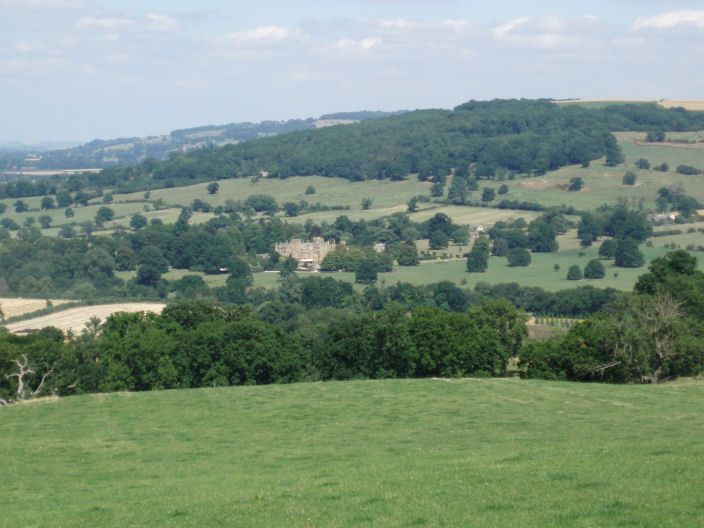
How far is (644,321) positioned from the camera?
1690 inches

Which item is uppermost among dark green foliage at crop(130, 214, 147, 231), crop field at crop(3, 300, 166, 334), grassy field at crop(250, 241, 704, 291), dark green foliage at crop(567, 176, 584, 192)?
dark green foliage at crop(567, 176, 584, 192)

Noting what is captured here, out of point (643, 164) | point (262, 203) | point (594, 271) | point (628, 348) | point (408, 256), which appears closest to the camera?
point (628, 348)

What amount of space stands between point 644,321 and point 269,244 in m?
109

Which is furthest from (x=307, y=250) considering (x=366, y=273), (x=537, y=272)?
(x=537, y=272)

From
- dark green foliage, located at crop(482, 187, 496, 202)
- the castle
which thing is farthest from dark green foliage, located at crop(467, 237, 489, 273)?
dark green foliage, located at crop(482, 187, 496, 202)

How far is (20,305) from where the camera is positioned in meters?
99.3

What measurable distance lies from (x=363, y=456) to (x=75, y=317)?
7404 centimetres

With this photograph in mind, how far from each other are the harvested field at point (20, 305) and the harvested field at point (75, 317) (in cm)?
395

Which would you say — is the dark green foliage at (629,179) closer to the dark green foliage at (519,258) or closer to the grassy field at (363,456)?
the dark green foliage at (519,258)

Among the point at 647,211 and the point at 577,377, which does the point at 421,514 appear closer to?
the point at 577,377

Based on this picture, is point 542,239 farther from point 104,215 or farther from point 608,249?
point 104,215

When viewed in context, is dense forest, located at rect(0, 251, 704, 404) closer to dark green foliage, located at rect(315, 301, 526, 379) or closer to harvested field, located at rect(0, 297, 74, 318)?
dark green foliage, located at rect(315, 301, 526, 379)

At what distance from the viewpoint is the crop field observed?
84.5 metres

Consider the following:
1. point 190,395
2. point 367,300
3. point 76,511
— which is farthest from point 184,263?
point 76,511
